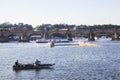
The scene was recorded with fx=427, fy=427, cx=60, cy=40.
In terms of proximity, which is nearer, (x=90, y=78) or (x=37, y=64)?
(x=90, y=78)

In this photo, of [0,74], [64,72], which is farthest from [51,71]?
[0,74]

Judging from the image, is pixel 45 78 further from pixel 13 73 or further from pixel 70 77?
pixel 13 73

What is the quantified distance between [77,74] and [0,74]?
40.4 ft

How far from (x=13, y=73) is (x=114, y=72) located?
16393mm

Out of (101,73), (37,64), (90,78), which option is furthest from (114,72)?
(37,64)

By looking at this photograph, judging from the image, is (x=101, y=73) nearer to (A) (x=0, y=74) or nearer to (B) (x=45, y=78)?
(B) (x=45, y=78)

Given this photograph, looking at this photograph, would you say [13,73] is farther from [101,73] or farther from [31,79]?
[101,73]

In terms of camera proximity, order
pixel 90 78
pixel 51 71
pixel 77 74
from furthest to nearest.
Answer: pixel 51 71 → pixel 77 74 → pixel 90 78

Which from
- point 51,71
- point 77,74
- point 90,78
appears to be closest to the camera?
point 90,78

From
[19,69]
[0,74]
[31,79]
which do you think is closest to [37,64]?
[19,69]

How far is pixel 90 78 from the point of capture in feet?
201

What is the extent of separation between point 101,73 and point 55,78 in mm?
8761

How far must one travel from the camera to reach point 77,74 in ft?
218

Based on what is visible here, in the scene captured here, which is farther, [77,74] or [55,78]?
[77,74]
